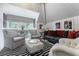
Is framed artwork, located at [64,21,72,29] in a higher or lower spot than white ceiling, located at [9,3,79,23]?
lower

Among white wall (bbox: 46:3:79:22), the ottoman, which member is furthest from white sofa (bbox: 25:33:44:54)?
white wall (bbox: 46:3:79:22)

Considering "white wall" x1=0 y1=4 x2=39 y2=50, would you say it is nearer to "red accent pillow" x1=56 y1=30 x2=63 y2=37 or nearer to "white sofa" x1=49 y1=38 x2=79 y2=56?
"red accent pillow" x1=56 y1=30 x2=63 y2=37


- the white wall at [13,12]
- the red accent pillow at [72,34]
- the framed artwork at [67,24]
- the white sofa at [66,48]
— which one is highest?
the white wall at [13,12]

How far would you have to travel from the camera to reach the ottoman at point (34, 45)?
223 cm

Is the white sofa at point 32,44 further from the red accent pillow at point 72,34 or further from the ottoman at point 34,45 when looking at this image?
the red accent pillow at point 72,34

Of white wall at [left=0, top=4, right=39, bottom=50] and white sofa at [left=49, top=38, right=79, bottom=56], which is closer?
white sofa at [left=49, top=38, right=79, bottom=56]

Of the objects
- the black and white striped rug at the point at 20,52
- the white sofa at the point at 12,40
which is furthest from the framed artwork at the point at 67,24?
the white sofa at the point at 12,40

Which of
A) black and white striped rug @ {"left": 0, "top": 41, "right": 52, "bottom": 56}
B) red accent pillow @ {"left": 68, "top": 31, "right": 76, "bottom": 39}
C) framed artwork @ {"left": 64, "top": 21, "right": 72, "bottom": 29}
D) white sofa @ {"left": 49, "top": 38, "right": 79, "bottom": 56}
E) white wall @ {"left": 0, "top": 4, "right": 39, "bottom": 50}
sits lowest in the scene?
black and white striped rug @ {"left": 0, "top": 41, "right": 52, "bottom": 56}

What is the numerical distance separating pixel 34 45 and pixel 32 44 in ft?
0.16

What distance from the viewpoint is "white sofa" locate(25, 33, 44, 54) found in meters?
2.23

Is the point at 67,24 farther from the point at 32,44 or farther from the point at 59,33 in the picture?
the point at 32,44

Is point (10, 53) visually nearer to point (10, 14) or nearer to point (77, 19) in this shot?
point (10, 14)

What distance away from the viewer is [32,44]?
2271 mm

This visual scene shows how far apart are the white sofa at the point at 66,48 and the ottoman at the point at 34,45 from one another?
0.82 feet
